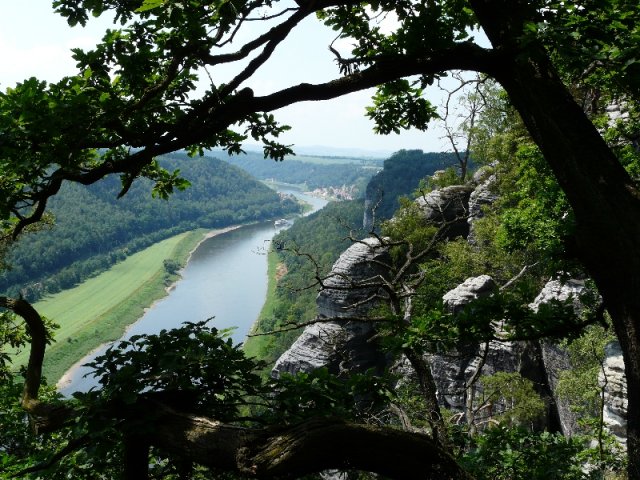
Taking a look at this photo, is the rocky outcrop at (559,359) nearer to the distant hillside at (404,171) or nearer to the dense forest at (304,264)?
the dense forest at (304,264)

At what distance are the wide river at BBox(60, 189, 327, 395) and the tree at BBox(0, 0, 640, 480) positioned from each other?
6844cm

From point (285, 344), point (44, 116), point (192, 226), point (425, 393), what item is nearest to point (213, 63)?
point (44, 116)

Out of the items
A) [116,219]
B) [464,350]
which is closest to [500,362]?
[464,350]

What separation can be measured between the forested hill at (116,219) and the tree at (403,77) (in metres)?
104

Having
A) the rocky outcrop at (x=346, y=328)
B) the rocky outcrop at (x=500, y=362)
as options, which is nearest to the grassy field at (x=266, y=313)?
the rocky outcrop at (x=346, y=328)

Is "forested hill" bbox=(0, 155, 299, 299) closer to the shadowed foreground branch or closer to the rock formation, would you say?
the rock formation

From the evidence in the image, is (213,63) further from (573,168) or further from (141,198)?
(141,198)

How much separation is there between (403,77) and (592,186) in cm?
155

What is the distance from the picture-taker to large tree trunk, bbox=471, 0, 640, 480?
9.89 feet

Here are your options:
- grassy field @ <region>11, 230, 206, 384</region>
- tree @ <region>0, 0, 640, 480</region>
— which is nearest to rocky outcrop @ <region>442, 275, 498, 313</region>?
tree @ <region>0, 0, 640, 480</region>

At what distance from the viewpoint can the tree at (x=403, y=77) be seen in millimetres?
→ 3074

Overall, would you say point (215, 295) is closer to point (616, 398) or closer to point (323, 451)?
point (616, 398)

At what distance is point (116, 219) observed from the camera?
461ft

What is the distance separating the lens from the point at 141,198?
156375 millimetres
